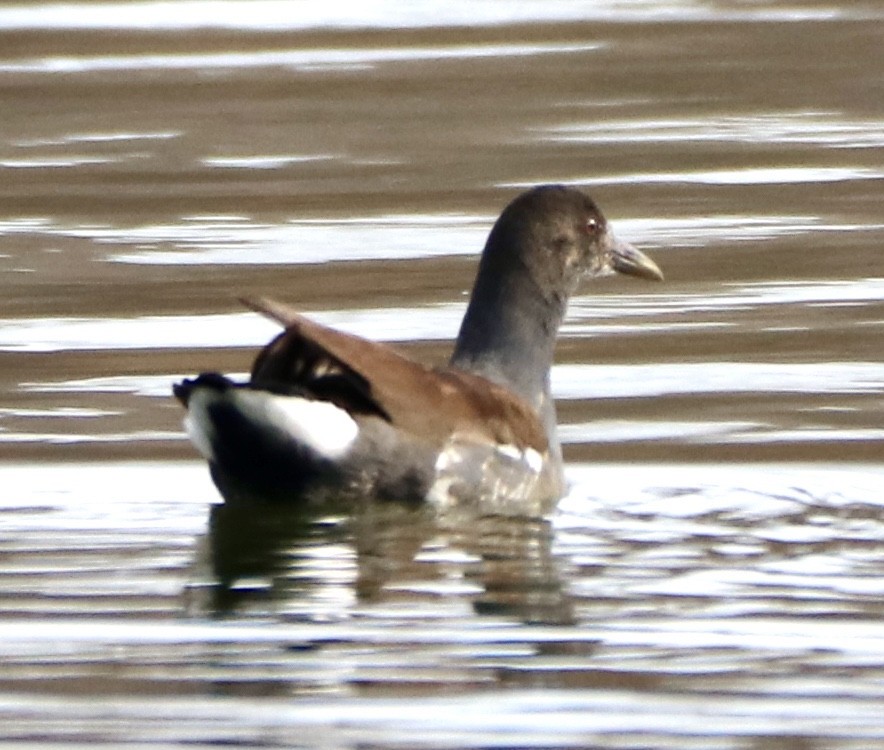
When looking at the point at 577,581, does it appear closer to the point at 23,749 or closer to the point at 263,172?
the point at 23,749

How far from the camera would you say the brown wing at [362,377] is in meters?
7.70

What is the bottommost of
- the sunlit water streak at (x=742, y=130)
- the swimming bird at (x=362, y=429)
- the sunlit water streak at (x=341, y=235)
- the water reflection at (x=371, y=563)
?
the water reflection at (x=371, y=563)

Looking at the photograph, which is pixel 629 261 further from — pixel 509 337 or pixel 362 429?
pixel 362 429

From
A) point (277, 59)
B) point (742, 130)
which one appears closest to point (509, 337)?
point (742, 130)

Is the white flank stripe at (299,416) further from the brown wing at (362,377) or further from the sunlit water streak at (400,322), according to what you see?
the sunlit water streak at (400,322)

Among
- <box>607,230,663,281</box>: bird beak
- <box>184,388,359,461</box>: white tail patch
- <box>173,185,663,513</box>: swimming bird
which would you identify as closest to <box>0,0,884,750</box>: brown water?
<box>173,185,663,513</box>: swimming bird

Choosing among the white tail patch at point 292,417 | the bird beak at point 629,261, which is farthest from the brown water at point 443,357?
the bird beak at point 629,261

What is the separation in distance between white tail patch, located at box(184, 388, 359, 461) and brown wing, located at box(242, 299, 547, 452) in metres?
0.05

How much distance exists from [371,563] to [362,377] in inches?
20.3

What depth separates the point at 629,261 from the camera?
9.73 metres

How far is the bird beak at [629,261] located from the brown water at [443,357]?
1.59 ft

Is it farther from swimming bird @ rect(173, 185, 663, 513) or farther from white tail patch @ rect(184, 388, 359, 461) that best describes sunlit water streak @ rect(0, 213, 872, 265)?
white tail patch @ rect(184, 388, 359, 461)

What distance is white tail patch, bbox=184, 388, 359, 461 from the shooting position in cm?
784

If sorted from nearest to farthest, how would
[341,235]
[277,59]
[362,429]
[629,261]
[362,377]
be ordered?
1. [362,377]
2. [362,429]
3. [629,261]
4. [341,235]
5. [277,59]
